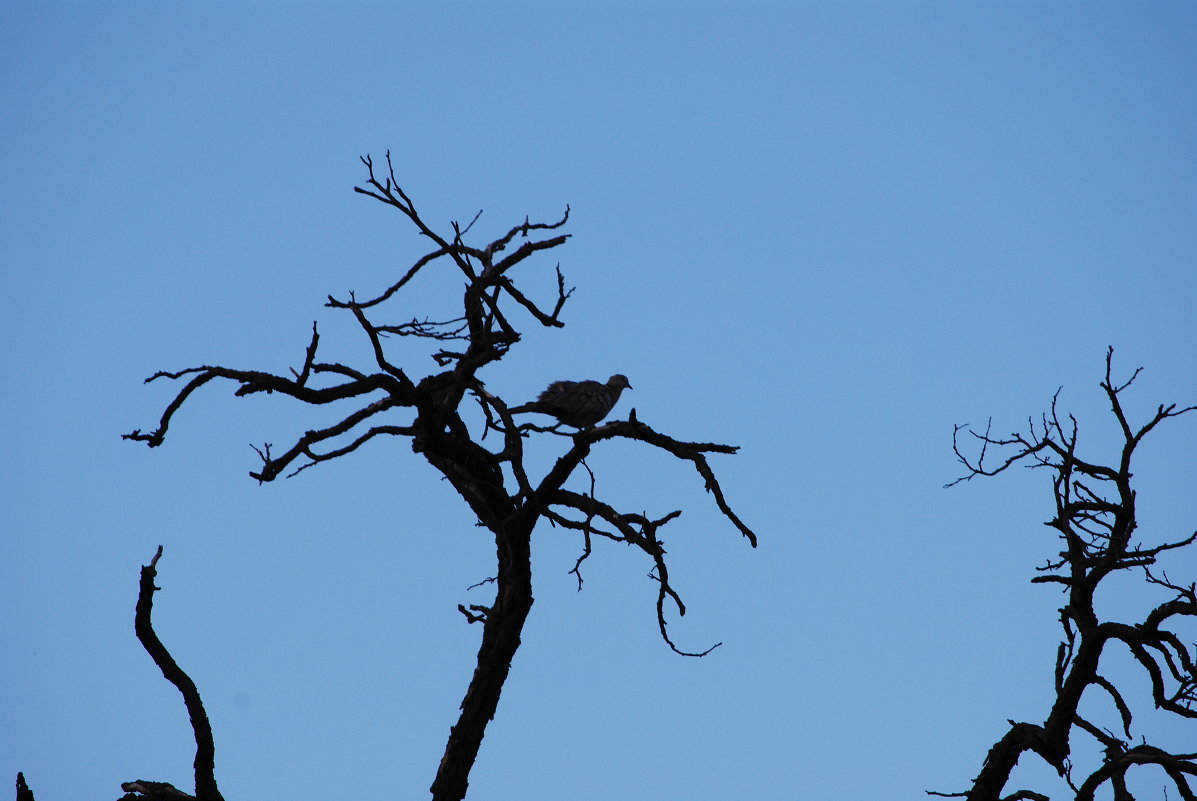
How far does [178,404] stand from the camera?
5.35 meters

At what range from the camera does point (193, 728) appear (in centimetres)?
502

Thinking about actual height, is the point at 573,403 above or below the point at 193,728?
above

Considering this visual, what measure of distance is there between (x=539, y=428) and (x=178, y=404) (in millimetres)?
1908

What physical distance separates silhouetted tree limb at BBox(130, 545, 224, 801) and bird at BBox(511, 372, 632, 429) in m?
3.87

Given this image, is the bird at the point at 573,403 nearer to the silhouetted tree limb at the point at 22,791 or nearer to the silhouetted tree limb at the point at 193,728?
the silhouetted tree limb at the point at 193,728

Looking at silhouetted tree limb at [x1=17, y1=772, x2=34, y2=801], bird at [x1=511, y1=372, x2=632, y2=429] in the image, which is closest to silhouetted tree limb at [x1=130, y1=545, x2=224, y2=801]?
silhouetted tree limb at [x1=17, y1=772, x2=34, y2=801]

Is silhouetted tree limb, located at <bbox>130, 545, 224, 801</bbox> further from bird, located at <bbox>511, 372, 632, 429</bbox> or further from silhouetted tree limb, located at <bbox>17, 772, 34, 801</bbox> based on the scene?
bird, located at <bbox>511, 372, 632, 429</bbox>

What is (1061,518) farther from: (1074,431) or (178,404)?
(178,404)

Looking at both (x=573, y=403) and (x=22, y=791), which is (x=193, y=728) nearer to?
(x=22, y=791)

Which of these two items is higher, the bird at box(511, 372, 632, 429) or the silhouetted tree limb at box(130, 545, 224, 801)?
the bird at box(511, 372, 632, 429)

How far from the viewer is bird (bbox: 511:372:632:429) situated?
8.62 metres

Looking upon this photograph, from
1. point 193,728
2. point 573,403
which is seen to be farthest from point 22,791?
point 573,403

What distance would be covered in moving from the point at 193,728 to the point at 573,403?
167 inches

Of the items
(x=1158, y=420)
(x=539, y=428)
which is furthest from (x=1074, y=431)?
(x=539, y=428)
